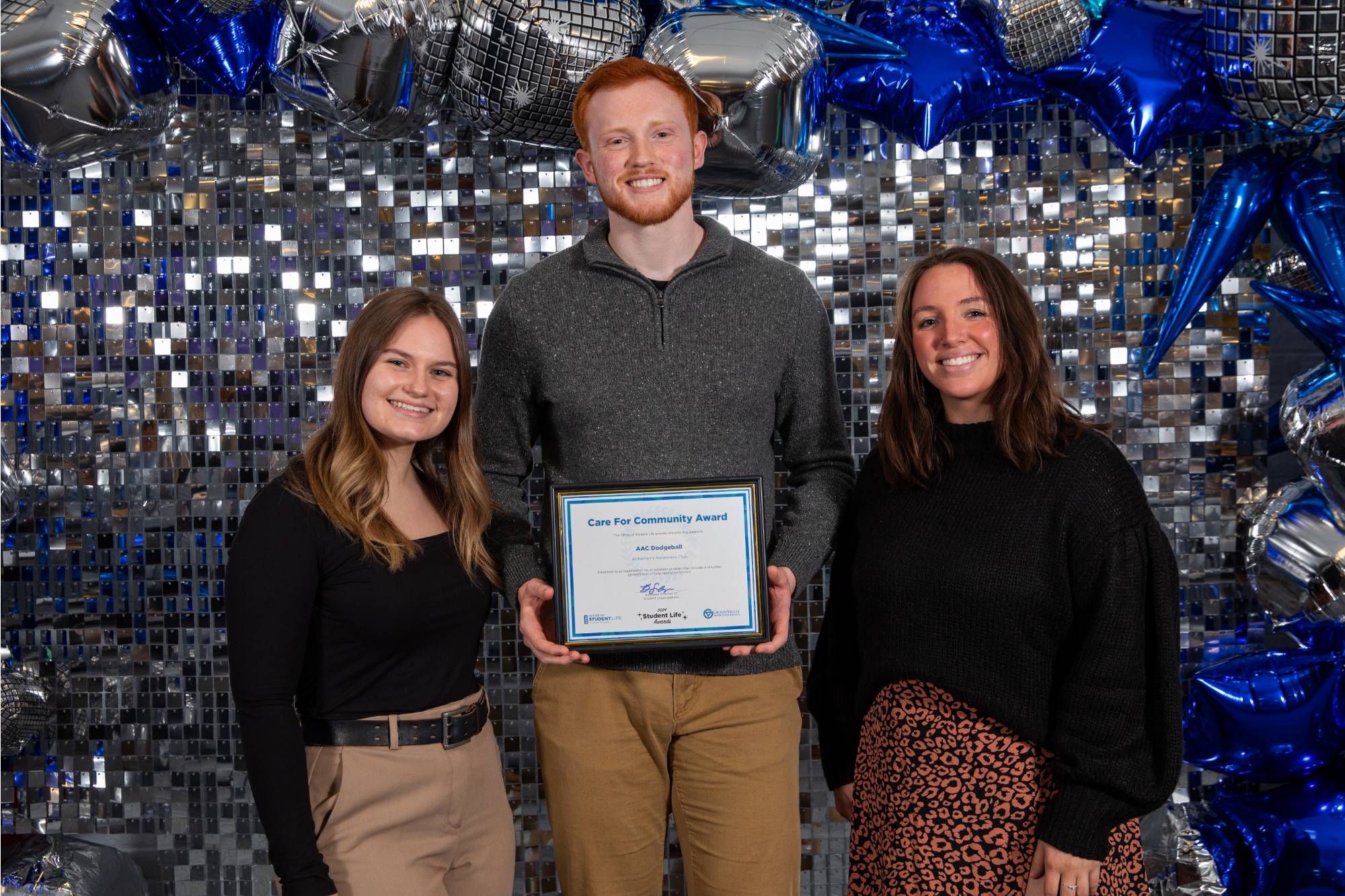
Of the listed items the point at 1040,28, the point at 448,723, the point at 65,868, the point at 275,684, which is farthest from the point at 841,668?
the point at 65,868

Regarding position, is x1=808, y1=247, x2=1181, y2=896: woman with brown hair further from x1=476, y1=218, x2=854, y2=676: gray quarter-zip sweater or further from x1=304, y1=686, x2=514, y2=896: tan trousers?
x1=304, y1=686, x2=514, y2=896: tan trousers

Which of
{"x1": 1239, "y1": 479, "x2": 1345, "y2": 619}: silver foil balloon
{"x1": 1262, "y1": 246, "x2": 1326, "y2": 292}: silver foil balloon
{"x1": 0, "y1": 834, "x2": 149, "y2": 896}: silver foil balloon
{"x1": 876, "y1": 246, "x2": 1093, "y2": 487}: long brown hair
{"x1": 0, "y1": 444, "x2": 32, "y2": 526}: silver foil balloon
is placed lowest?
{"x1": 0, "y1": 834, "x2": 149, "y2": 896}: silver foil balloon

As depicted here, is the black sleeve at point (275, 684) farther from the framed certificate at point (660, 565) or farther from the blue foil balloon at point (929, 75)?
the blue foil balloon at point (929, 75)

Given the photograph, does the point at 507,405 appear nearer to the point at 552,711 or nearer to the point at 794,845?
the point at 552,711

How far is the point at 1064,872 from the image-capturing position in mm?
1564

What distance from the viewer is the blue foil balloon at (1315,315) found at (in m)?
2.12

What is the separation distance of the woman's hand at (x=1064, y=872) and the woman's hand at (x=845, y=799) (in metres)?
0.37

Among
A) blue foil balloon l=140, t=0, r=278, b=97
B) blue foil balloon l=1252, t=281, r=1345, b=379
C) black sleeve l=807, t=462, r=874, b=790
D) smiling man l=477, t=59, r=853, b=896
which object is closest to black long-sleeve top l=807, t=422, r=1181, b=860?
black sleeve l=807, t=462, r=874, b=790

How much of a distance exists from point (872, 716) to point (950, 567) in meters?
0.28

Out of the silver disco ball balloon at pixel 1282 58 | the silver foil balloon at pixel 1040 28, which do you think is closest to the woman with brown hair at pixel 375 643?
the silver foil balloon at pixel 1040 28

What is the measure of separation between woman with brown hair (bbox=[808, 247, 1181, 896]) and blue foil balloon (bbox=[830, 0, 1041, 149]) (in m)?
0.62

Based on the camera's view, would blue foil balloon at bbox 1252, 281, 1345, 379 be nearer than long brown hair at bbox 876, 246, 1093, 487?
No

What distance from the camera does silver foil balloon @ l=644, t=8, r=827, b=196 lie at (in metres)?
2.04

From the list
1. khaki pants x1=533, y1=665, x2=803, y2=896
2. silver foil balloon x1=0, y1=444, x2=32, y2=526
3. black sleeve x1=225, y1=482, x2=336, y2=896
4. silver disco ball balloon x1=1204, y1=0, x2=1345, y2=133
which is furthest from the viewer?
silver foil balloon x1=0, y1=444, x2=32, y2=526
